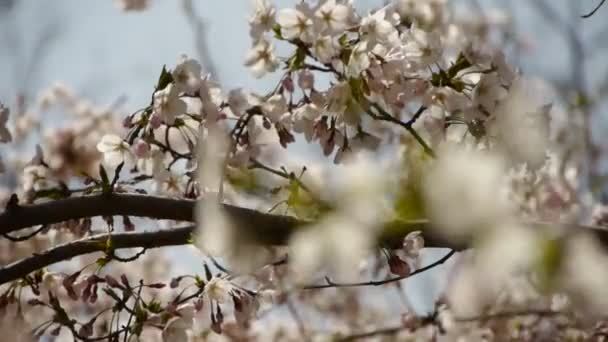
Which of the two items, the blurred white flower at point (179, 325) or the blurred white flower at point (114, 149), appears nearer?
the blurred white flower at point (179, 325)

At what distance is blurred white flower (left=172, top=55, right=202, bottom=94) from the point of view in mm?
1295

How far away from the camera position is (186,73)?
130cm

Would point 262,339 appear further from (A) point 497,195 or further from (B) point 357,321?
(A) point 497,195

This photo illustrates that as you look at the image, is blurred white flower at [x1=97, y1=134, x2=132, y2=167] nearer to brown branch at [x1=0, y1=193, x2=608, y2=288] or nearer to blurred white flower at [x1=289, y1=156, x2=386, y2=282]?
brown branch at [x1=0, y1=193, x2=608, y2=288]

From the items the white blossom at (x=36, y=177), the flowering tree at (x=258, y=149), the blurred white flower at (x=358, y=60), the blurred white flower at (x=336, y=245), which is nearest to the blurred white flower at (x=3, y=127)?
the flowering tree at (x=258, y=149)

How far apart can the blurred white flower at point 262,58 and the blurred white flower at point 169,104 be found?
0.17 metres

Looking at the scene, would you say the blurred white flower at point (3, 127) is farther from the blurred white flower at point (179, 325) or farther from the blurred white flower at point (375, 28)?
the blurred white flower at point (375, 28)

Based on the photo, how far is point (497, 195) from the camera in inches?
14.9

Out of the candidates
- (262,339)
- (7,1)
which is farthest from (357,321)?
(7,1)

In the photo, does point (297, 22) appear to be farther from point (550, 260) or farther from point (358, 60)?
point (550, 260)

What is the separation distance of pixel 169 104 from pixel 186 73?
62mm

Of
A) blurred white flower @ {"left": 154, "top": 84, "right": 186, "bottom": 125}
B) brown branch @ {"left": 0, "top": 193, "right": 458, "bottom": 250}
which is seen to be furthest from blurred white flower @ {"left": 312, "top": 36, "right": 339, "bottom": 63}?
brown branch @ {"left": 0, "top": 193, "right": 458, "bottom": 250}

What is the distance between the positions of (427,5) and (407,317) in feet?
2.56

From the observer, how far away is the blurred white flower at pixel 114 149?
4.46 ft
